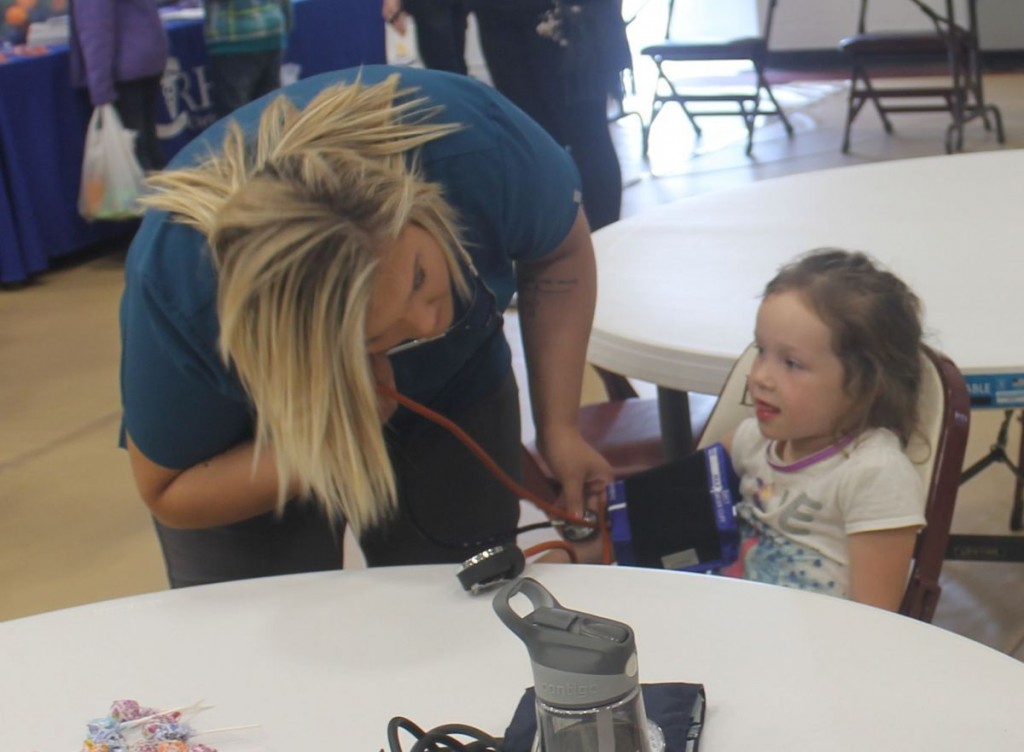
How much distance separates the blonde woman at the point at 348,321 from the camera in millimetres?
1014

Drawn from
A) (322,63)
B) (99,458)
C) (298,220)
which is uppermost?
(298,220)

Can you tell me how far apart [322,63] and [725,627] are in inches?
204

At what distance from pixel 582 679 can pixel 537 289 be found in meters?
0.84

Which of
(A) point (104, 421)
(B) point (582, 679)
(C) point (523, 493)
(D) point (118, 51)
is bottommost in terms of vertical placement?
(A) point (104, 421)

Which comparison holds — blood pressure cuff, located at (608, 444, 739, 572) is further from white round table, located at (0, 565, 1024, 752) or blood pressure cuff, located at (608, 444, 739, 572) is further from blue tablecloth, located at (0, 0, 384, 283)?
blue tablecloth, located at (0, 0, 384, 283)

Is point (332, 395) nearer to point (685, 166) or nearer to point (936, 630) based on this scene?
point (936, 630)

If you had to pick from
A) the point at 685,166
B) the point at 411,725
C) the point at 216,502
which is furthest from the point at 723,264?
the point at 685,166

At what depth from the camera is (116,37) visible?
459 cm

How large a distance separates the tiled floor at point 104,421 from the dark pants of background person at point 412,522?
1000mm

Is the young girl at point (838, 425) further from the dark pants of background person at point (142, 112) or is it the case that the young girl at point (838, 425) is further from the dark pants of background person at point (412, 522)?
the dark pants of background person at point (142, 112)

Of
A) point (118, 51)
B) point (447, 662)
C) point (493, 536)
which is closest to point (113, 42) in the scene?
point (118, 51)

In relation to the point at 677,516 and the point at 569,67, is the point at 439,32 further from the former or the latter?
the point at 677,516

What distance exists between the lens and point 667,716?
90 centimetres

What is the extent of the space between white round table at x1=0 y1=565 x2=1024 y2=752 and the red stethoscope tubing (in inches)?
3.9
